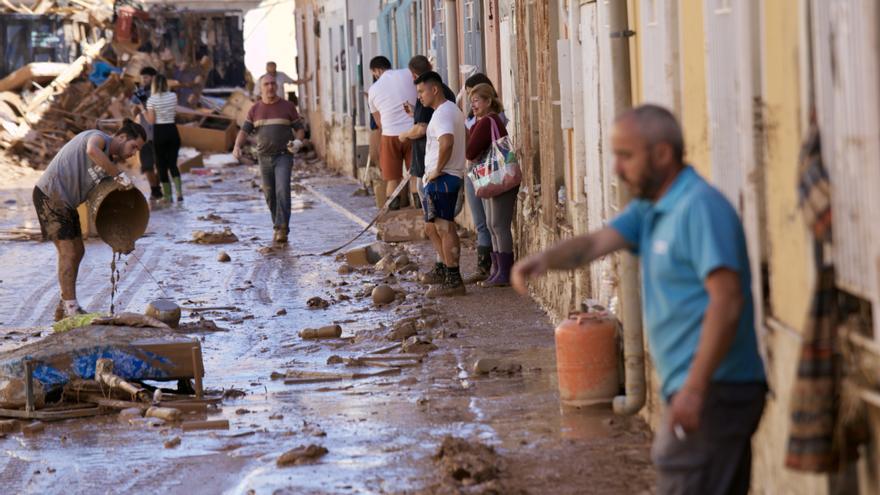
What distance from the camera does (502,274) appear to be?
1302 centimetres

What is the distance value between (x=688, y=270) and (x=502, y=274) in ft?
29.0

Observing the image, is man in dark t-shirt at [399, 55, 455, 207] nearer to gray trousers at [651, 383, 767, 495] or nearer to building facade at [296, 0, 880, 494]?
building facade at [296, 0, 880, 494]

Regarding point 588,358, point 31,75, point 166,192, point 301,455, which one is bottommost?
point 301,455

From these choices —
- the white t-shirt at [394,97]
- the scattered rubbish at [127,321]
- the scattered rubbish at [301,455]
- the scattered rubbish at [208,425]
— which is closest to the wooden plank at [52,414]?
the scattered rubbish at [208,425]

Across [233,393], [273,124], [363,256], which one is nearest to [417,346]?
[233,393]

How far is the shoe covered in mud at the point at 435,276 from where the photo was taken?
1302cm

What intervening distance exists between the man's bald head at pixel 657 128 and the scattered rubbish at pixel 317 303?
8.62m

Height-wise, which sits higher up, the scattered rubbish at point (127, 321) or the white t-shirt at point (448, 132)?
the white t-shirt at point (448, 132)

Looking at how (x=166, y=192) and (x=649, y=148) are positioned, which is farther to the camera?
(x=166, y=192)

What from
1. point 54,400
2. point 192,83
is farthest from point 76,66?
point 54,400

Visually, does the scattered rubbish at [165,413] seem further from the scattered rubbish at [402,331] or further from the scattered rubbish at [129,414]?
the scattered rubbish at [402,331]

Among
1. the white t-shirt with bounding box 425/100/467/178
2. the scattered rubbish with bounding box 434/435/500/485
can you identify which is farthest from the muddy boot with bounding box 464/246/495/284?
the scattered rubbish with bounding box 434/435/500/485

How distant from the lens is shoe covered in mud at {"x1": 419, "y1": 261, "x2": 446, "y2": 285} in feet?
42.7

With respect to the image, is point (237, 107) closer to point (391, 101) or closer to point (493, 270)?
point (391, 101)
